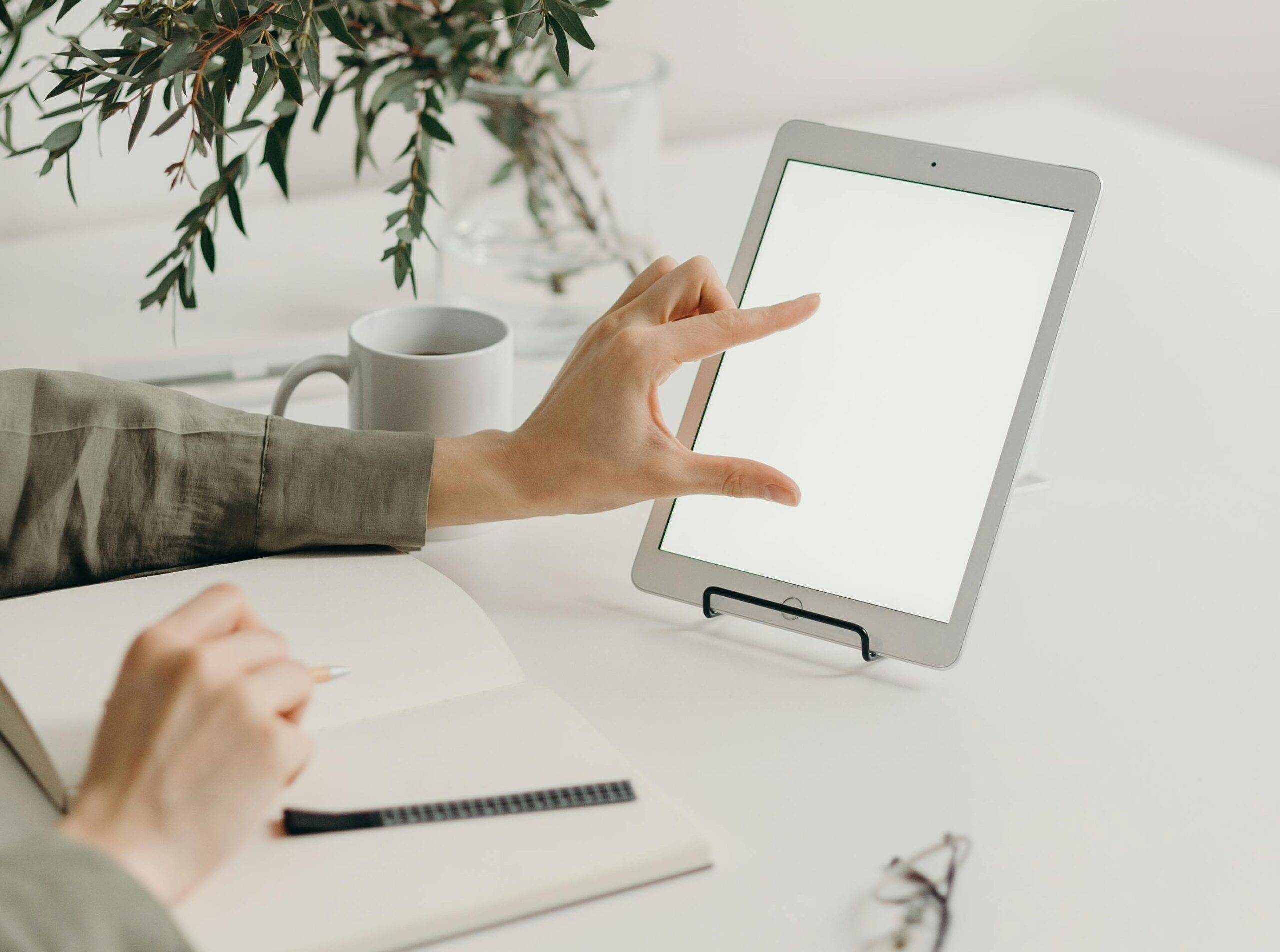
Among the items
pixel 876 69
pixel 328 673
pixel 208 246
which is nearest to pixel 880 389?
pixel 328 673

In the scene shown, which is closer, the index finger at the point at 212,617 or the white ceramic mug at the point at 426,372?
the index finger at the point at 212,617

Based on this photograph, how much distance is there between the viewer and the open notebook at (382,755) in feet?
1.59

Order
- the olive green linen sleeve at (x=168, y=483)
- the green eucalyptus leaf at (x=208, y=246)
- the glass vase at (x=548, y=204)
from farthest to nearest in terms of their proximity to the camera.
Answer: the glass vase at (x=548, y=204) → the green eucalyptus leaf at (x=208, y=246) → the olive green linen sleeve at (x=168, y=483)

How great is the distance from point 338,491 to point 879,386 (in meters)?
0.31

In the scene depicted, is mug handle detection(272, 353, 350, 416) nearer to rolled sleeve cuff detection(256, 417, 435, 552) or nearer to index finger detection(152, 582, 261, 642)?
rolled sleeve cuff detection(256, 417, 435, 552)

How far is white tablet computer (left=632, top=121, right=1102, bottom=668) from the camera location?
0.70 metres

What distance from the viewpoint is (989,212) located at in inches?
28.7

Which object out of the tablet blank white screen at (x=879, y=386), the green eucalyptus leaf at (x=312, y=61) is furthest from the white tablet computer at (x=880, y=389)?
the green eucalyptus leaf at (x=312, y=61)

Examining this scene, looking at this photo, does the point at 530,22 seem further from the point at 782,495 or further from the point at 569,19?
the point at 782,495

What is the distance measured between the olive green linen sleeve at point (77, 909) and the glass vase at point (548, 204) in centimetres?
69

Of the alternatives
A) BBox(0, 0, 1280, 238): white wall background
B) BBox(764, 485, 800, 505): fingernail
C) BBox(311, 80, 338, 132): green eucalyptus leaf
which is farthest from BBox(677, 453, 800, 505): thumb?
BBox(0, 0, 1280, 238): white wall background

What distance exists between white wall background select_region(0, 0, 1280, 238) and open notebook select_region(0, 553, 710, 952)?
76 cm

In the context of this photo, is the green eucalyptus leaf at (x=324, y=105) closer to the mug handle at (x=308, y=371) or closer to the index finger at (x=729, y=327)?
the mug handle at (x=308, y=371)

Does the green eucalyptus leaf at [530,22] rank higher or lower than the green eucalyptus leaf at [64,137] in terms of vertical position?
higher
